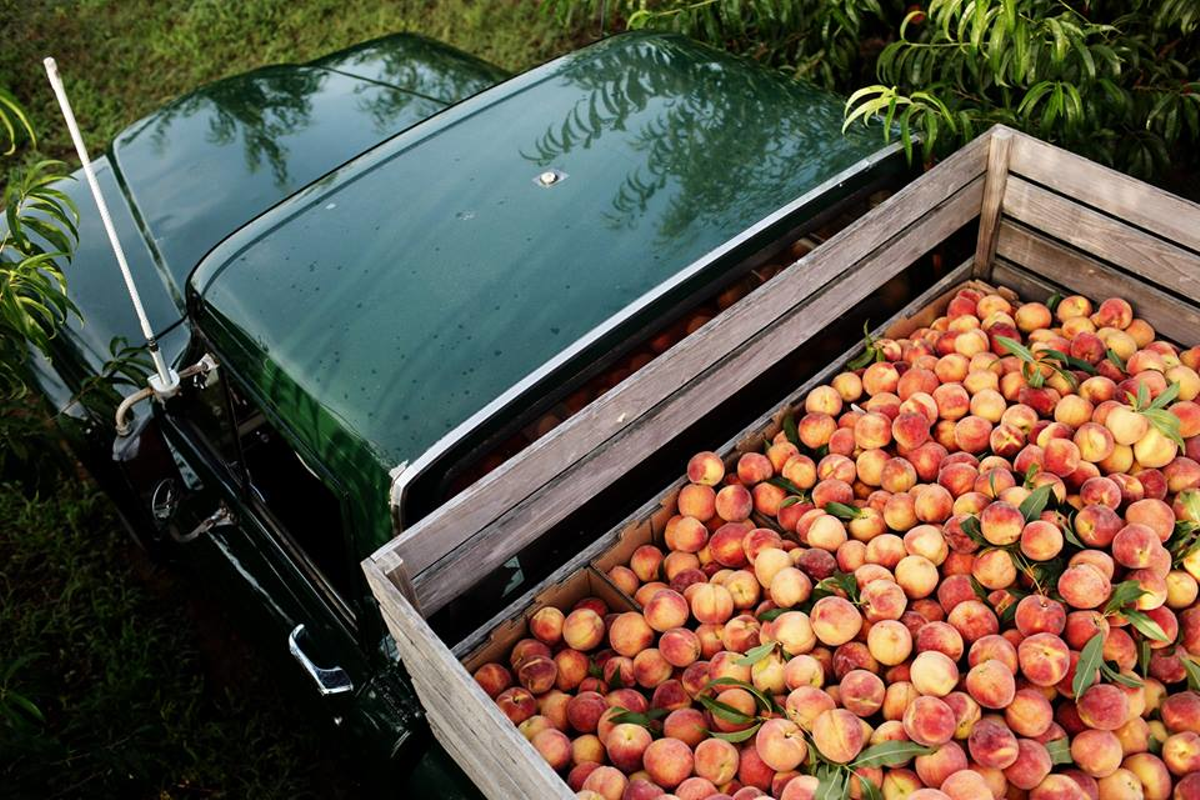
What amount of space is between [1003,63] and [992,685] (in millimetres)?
2073

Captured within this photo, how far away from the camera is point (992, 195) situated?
2.91 meters

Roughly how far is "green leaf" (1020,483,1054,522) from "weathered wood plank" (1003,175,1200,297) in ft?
2.86

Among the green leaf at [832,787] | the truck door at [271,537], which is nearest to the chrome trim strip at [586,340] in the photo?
the truck door at [271,537]

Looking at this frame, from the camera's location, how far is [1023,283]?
3.00m

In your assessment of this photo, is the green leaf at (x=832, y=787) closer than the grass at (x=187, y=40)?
Yes

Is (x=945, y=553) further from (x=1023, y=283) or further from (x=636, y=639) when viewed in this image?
(x=1023, y=283)

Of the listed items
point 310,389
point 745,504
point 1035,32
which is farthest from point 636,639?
point 1035,32

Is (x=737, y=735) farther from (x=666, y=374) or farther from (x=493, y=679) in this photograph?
(x=666, y=374)

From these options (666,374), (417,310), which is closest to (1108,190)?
(666,374)

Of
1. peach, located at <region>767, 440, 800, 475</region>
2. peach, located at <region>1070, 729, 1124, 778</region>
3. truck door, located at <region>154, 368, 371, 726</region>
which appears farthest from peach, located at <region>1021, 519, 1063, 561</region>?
truck door, located at <region>154, 368, 371, 726</region>

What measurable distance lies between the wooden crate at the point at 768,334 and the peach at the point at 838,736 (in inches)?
21.2

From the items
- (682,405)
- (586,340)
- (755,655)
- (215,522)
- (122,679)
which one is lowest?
(122,679)

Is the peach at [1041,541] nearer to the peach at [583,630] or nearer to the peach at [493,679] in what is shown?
the peach at [583,630]

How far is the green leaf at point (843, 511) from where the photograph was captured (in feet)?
7.63
